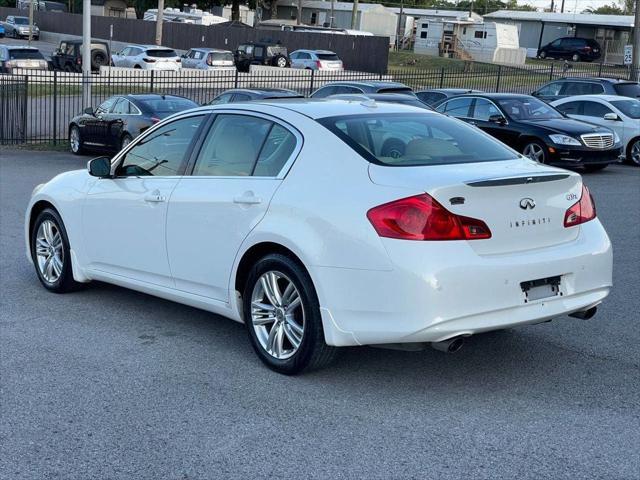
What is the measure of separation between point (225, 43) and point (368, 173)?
192ft

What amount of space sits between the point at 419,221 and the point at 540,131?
13.3 meters

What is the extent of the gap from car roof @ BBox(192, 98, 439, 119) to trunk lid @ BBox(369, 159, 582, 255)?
32.6 inches

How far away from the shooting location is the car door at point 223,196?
18.7 feet

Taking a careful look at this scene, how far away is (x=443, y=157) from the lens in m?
5.62

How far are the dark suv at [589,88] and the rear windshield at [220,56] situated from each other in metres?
23.9

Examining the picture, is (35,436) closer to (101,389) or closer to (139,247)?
(101,389)

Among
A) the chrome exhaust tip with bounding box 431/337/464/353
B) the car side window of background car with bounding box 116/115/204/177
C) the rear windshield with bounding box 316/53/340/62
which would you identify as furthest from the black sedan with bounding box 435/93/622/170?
the rear windshield with bounding box 316/53/340/62

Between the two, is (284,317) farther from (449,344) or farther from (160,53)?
(160,53)

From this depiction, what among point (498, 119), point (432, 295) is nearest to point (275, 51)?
point (498, 119)

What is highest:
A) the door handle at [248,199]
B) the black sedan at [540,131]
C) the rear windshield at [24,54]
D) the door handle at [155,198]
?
the door handle at [248,199]

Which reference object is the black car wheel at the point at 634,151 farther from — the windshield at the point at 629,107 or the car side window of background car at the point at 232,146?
the car side window of background car at the point at 232,146

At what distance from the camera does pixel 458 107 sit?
1928 cm

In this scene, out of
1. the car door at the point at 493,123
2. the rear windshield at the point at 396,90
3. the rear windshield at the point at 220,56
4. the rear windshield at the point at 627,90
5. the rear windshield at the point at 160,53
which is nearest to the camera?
the car door at the point at 493,123

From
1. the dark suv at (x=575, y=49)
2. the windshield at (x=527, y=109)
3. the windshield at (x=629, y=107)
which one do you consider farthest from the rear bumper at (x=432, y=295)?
the dark suv at (x=575, y=49)
